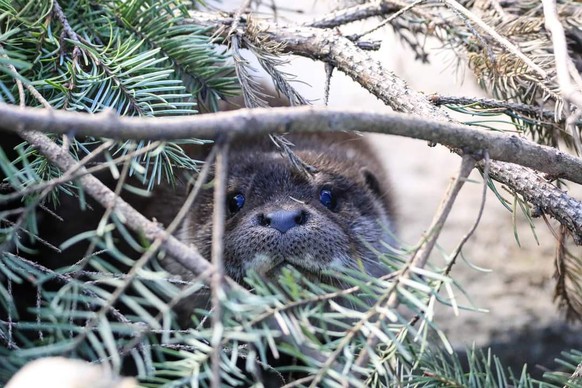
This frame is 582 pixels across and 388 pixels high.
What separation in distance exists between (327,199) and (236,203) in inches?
10.1

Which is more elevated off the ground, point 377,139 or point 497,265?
point 377,139

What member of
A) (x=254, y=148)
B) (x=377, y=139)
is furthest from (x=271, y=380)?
(x=377, y=139)

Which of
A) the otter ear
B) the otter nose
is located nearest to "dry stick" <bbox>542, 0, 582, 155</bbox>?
the otter nose

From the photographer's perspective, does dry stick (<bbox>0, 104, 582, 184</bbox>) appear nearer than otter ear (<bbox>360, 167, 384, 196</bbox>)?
Yes

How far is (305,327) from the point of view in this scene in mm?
903

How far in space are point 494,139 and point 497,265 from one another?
221 centimetres

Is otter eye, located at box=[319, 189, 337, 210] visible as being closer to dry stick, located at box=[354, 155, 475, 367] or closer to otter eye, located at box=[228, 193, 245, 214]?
otter eye, located at box=[228, 193, 245, 214]

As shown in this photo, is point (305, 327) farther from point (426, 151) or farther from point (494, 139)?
point (426, 151)

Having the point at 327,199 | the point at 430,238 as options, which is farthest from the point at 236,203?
the point at 430,238

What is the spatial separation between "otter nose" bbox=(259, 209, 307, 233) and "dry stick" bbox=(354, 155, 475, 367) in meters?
0.78

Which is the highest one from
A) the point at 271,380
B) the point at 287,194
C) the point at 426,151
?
the point at 287,194

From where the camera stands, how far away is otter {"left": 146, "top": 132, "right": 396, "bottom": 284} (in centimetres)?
175

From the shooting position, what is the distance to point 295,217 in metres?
1.77

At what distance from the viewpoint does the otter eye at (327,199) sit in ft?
6.74
